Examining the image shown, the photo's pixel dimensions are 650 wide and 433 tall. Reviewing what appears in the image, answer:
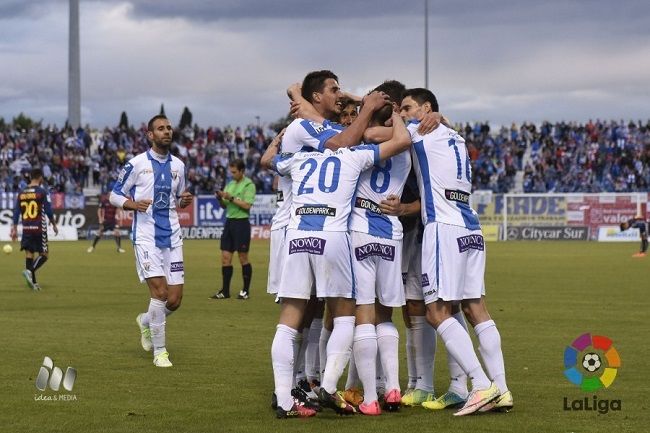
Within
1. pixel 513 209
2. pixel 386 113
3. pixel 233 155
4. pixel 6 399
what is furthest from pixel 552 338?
pixel 233 155

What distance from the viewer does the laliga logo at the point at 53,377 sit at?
979cm

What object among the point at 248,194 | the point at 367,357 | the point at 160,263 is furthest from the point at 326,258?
the point at 248,194

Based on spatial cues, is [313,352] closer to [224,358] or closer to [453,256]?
[453,256]

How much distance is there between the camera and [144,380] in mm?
10328

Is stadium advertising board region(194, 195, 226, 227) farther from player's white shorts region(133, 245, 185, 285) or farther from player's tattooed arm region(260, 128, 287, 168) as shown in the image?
player's tattooed arm region(260, 128, 287, 168)

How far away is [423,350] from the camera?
30.1ft

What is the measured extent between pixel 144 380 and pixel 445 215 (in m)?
3.40

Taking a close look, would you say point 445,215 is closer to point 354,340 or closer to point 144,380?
point 354,340

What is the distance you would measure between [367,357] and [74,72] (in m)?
55.9

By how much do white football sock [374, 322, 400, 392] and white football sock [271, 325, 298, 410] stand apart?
0.81 metres

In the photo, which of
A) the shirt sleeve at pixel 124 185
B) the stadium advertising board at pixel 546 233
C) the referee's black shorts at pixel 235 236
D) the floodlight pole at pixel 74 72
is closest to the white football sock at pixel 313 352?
the shirt sleeve at pixel 124 185

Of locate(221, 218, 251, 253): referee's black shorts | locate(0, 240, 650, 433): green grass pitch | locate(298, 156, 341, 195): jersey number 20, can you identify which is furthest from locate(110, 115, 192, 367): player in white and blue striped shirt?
locate(221, 218, 251, 253): referee's black shorts

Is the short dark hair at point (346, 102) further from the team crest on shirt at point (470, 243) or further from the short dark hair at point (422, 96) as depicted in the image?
the team crest on shirt at point (470, 243)

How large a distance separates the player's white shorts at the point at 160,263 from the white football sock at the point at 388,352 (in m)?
3.72
